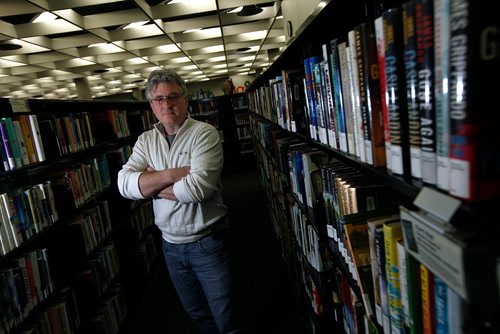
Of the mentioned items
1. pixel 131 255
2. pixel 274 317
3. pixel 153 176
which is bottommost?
pixel 274 317

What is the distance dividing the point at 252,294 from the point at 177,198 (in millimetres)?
1443

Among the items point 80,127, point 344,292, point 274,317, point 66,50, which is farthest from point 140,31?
point 344,292

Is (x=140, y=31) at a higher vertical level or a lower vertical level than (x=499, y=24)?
higher

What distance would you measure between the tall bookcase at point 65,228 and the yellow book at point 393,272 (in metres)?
1.67

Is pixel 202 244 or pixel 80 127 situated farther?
pixel 80 127

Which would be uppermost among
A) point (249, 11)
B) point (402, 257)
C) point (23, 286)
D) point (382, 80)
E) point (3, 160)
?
point (249, 11)

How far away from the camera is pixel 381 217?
780 millimetres

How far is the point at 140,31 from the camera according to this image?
5.08 metres

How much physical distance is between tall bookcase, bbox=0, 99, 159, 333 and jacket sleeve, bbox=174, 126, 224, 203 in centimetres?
90

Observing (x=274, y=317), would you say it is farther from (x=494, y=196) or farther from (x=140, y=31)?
(x=140, y=31)

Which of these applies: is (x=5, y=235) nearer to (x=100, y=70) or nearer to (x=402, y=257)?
(x=402, y=257)

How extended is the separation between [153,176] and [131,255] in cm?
169

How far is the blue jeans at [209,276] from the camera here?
5.51 feet

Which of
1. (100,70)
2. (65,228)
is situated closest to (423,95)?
(65,228)
